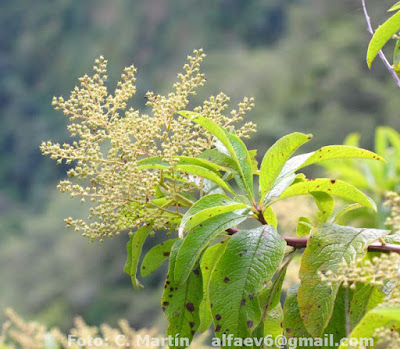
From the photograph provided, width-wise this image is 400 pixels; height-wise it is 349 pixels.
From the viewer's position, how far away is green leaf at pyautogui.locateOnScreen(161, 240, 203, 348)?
0.72 m

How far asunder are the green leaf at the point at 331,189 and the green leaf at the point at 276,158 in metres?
0.02

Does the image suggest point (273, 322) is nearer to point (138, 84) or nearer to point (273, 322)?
point (273, 322)

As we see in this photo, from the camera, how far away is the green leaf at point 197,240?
25.6 inches

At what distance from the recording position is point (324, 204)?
0.73 metres

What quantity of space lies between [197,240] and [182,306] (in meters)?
0.11

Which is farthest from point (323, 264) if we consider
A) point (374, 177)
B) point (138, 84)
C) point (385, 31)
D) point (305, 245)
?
point (138, 84)

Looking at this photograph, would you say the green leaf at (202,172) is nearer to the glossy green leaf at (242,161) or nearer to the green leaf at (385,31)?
the glossy green leaf at (242,161)

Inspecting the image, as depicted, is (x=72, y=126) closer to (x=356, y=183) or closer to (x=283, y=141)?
(x=283, y=141)

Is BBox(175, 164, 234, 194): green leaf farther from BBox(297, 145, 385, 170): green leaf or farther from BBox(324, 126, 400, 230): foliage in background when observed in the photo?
BBox(324, 126, 400, 230): foliage in background

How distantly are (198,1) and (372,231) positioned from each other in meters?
26.3

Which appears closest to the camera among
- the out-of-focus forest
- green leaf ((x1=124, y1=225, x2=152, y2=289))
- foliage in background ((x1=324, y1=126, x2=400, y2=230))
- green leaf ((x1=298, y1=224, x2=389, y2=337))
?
green leaf ((x1=298, y1=224, x2=389, y2=337))

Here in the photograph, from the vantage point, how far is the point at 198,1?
25938 mm

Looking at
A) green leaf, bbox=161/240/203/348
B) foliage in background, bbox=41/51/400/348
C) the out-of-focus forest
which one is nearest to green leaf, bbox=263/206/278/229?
foliage in background, bbox=41/51/400/348

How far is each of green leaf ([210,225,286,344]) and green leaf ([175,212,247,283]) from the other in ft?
0.08
